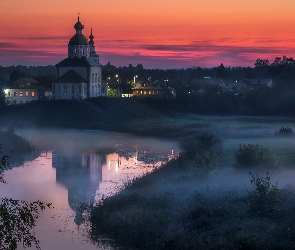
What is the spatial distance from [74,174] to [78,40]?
59461 mm

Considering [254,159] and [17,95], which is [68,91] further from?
[254,159]

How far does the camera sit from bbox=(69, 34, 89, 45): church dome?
10038 cm

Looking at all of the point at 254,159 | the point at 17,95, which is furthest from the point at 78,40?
the point at 254,159

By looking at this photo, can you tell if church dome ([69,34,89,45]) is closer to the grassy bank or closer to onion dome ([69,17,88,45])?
onion dome ([69,17,88,45])

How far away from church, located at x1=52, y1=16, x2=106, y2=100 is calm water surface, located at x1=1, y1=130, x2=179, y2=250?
24.8 metres

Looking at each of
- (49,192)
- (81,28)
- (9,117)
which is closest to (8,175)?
(49,192)

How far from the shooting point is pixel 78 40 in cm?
10044

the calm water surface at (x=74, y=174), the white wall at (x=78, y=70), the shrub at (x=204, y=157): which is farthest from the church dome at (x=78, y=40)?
the shrub at (x=204, y=157)

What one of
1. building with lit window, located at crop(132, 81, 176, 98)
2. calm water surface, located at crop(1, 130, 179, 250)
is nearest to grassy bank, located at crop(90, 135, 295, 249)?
calm water surface, located at crop(1, 130, 179, 250)

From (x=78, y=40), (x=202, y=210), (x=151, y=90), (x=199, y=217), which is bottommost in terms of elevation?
(x=199, y=217)

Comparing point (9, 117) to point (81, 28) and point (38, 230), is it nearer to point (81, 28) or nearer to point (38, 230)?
point (81, 28)

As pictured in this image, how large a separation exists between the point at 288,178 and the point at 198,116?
69.5 m

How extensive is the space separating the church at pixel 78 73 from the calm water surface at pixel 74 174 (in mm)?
24770

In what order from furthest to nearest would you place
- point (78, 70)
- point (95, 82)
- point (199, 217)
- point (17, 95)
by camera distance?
point (17, 95) → point (95, 82) → point (78, 70) → point (199, 217)
